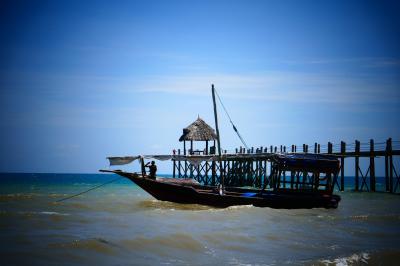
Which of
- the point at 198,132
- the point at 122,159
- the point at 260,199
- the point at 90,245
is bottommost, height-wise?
the point at 90,245

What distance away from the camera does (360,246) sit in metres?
10.6

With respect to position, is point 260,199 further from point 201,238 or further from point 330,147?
A: point 330,147

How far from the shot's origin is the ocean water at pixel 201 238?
29.3 feet

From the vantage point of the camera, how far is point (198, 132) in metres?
35.1

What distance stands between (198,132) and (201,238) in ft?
79.2

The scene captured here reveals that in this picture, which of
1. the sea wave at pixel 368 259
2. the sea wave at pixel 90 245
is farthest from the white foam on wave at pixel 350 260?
the sea wave at pixel 90 245

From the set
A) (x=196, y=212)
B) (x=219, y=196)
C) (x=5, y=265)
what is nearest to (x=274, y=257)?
(x=5, y=265)

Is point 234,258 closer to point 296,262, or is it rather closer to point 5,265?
point 296,262

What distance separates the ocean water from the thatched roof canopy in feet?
58.8

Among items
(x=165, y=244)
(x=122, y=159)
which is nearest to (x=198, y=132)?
(x=122, y=159)

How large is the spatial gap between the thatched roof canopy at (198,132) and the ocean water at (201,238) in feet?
58.8

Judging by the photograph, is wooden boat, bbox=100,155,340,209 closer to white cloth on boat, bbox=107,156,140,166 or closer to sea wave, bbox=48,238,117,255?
white cloth on boat, bbox=107,156,140,166

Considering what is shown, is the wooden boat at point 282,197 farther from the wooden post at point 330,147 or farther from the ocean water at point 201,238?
the wooden post at point 330,147

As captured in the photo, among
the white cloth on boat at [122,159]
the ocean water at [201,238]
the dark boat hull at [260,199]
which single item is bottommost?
the ocean water at [201,238]
